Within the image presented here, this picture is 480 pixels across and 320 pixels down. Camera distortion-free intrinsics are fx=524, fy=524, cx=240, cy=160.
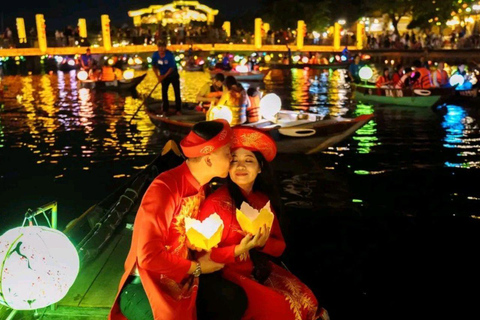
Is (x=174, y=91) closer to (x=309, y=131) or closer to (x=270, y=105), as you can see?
(x=270, y=105)

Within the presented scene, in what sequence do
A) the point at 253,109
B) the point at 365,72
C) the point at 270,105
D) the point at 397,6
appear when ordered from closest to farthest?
the point at 270,105 → the point at 253,109 → the point at 365,72 → the point at 397,6

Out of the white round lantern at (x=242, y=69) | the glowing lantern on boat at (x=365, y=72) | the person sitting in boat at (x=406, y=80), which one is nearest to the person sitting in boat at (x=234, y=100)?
the person sitting in boat at (x=406, y=80)

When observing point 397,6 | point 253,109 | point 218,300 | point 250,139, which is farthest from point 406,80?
point 397,6

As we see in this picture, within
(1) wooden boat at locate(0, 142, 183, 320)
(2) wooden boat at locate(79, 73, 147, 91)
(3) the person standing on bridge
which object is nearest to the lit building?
(2) wooden boat at locate(79, 73, 147, 91)

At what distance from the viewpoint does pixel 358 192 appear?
9305 mm

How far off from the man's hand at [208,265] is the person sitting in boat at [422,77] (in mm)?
16112

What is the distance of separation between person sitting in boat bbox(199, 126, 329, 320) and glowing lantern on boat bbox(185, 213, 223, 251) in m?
0.16

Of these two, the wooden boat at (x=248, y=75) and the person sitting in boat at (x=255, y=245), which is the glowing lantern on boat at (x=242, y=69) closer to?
the wooden boat at (x=248, y=75)

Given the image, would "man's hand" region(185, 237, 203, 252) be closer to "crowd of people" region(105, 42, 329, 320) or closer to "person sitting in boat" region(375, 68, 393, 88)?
"crowd of people" region(105, 42, 329, 320)

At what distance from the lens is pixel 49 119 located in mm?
17516

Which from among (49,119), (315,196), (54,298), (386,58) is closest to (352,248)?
(315,196)

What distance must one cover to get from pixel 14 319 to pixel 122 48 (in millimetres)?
46412

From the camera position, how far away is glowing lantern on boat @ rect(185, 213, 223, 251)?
9.51 ft

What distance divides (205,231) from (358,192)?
6796 millimetres
